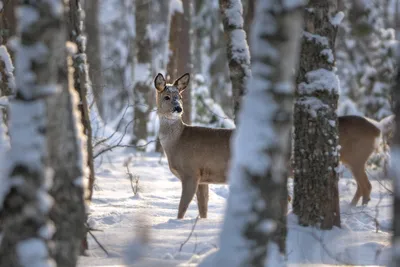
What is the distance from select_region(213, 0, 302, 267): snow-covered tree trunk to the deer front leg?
180 inches

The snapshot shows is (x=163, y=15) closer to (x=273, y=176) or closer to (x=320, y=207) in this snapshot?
(x=320, y=207)

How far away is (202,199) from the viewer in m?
8.80

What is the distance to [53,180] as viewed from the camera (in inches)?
161

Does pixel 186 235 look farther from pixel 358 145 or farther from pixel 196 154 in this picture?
pixel 358 145

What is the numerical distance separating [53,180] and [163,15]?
30.0 metres

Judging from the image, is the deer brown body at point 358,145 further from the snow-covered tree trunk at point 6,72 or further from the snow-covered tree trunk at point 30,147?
the snow-covered tree trunk at point 30,147

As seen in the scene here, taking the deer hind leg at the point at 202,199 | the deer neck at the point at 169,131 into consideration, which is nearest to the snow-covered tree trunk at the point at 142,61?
the deer neck at the point at 169,131

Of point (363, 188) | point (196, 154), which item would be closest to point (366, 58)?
point (363, 188)

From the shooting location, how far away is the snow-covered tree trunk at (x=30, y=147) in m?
3.60

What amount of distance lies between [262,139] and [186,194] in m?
4.89

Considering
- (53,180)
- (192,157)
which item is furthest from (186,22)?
(53,180)

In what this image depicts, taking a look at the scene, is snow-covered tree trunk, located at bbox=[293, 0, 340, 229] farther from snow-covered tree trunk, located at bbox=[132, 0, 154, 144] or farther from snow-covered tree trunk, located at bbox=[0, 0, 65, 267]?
snow-covered tree trunk, located at bbox=[132, 0, 154, 144]

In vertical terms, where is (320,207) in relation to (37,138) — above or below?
below

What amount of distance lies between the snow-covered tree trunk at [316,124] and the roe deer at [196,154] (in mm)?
2383
